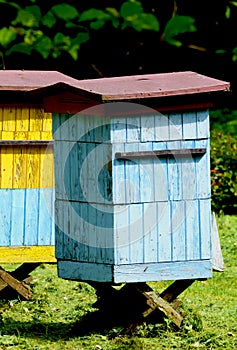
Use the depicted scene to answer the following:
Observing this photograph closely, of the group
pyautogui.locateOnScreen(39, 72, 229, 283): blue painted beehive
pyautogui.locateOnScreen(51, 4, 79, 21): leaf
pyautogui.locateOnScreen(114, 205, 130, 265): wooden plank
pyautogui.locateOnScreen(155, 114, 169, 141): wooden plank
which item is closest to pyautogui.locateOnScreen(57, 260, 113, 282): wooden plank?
pyautogui.locateOnScreen(39, 72, 229, 283): blue painted beehive

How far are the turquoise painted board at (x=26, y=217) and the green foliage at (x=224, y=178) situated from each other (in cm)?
467

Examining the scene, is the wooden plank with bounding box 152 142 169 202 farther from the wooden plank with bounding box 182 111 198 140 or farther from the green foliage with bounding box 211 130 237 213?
the green foliage with bounding box 211 130 237 213

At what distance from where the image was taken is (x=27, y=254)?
7430 mm

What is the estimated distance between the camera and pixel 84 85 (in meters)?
6.35

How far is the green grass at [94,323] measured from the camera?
634 cm

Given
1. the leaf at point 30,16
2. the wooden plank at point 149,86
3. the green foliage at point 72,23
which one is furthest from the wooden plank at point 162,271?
the leaf at point 30,16

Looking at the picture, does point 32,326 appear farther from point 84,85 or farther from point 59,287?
point 84,85

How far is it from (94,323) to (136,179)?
53.9 inches

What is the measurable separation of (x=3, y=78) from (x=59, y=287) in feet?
7.36

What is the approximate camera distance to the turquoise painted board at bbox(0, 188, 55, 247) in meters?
7.41

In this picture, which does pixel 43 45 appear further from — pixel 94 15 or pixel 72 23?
pixel 94 15

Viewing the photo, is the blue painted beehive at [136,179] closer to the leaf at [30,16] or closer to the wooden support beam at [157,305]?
the wooden support beam at [157,305]

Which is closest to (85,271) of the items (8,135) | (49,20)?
(8,135)

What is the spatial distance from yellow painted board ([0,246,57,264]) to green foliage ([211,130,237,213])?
15.4 feet
